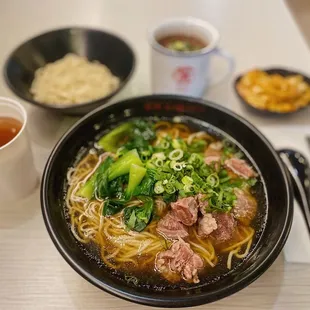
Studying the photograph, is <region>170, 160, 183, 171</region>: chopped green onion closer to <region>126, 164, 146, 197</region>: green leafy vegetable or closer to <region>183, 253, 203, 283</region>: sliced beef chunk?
<region>126, 164, 146, 197</region>: green leafy vegetable

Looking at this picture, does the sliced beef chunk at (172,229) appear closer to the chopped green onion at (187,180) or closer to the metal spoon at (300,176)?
the chopped green onion at (187,180)

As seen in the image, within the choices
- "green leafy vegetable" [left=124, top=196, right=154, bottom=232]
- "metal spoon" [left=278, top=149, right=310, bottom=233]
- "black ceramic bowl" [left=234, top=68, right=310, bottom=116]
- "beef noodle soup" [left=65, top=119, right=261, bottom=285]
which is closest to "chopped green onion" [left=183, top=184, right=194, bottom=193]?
"beef noodle soup" [left=65, top=119, right=261, bottom=285]

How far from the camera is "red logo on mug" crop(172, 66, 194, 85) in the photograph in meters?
1.51

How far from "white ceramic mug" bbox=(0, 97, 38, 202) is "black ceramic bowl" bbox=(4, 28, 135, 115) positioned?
0.26 meters

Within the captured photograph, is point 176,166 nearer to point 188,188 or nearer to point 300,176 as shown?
point 188,188

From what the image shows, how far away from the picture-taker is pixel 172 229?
1121 mm

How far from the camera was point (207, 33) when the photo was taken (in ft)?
5.18

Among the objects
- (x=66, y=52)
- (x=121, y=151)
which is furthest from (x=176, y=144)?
(x=66, y=52)

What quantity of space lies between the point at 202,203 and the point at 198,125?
381 mm

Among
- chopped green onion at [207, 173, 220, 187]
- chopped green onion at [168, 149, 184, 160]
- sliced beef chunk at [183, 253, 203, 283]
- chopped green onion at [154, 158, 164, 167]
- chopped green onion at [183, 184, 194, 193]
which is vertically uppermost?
chopped green onion at [168, 149, 184, 160]

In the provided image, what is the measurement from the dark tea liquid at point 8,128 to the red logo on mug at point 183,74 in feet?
2.01

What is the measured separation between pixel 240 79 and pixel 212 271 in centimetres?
94

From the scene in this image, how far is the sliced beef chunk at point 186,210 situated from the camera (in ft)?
3.60

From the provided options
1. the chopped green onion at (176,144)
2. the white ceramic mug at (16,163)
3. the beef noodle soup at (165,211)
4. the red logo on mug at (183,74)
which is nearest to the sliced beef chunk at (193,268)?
the beef noodle soup at (165,211)
